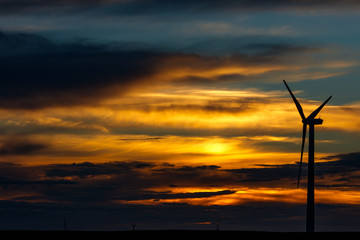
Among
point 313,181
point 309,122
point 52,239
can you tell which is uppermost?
point 309,122

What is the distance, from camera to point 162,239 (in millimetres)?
142125

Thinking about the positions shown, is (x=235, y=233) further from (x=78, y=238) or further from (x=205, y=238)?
(x=78, y=238)

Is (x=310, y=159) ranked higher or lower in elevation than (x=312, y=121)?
lower

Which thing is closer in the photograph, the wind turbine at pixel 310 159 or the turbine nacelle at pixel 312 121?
the wind turbine at pixel 310 159

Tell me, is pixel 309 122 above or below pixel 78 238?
above

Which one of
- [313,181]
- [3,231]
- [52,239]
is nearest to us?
[52,239]

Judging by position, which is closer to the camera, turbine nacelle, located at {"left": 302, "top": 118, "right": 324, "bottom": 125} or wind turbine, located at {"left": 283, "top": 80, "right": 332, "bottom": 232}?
wind turbine, located at {"left": 283, "top": 80, "right": 332, "bottom": 232}

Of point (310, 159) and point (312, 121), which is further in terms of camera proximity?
point (312, 121)

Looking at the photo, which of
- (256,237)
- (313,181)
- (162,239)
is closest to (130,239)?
(162,239)

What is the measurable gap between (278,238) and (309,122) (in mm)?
35905

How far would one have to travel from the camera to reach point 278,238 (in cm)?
14675

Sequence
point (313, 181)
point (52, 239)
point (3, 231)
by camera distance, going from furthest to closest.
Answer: point (313, 181), point (3, 231), point (52, 239)

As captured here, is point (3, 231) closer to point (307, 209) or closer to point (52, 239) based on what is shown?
point (52, 239)

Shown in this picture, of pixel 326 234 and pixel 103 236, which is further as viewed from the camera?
pixel 326 234
